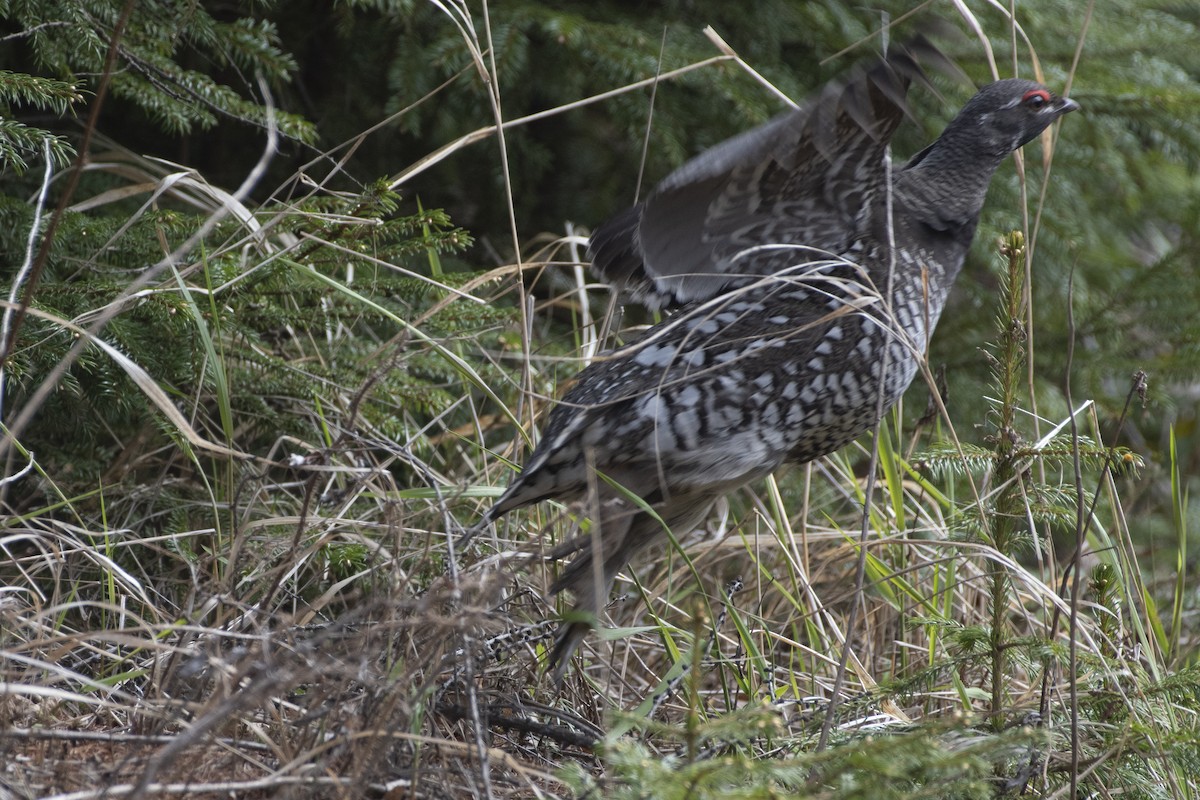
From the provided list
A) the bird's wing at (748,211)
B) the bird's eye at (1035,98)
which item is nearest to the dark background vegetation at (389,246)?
the bird's eye at (1035,98)

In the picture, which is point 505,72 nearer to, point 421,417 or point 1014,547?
point 421,417

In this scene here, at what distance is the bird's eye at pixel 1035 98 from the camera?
309 centimetres

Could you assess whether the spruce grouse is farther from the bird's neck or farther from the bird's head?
the bird's head

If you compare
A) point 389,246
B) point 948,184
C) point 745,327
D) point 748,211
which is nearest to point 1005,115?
point 948,184

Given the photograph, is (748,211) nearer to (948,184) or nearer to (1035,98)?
(948,184)

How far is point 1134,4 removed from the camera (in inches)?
170

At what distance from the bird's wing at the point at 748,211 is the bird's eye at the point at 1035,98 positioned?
0.62 m

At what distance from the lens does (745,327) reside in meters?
2.79

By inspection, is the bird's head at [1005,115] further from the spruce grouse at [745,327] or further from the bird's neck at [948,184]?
the spruce grouse at [745,327]

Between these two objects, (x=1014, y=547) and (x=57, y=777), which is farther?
(x=1014, y=547)

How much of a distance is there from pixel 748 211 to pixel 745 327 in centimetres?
33

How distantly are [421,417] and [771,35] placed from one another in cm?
181

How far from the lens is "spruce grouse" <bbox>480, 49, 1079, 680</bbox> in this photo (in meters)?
2.63

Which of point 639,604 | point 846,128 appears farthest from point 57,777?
point 846,128
